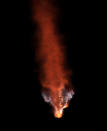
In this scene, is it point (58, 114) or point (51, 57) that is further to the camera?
point (51, 57)

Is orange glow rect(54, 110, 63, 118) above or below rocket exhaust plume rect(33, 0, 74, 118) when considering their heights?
below

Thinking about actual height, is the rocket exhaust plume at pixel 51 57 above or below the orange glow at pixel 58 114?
above

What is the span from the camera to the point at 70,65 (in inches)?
126

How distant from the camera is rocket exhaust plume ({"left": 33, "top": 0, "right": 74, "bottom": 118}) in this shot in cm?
302

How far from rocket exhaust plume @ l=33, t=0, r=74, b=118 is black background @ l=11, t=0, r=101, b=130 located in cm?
8

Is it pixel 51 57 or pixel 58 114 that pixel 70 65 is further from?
pixel 58 114

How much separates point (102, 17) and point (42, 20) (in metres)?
0.84

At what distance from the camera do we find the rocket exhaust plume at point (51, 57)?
3020 millimetres

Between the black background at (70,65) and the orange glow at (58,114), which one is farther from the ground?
the black background at (70,65)

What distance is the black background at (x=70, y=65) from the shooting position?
3.05 meters

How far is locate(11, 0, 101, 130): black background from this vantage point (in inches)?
120

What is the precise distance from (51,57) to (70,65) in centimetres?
29

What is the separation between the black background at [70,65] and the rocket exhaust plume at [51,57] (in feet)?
0.27

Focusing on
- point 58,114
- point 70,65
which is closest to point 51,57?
point 70,65
